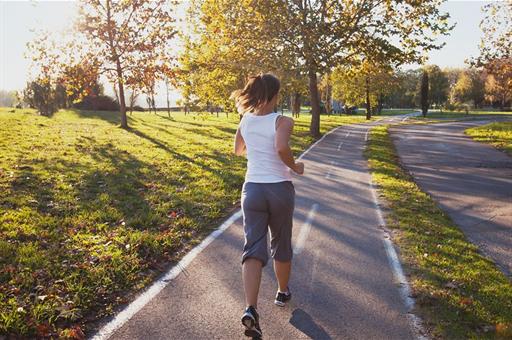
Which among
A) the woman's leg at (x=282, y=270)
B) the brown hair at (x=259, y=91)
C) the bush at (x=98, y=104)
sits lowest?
the woman's leg at (x=282, y=270)

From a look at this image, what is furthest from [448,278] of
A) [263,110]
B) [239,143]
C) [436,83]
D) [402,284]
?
[436,83]

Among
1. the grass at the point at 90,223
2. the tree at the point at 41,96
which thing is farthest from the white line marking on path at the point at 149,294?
the tree at the point at 41,96

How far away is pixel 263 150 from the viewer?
3.69 m

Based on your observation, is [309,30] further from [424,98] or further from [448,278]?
[424,98]

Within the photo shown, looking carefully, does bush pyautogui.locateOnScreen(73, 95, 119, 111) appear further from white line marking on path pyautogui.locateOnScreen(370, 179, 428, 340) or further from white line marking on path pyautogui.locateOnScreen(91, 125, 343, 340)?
white line marking on path pyautogui.locateOnScreen(370, 179, 428, 340)

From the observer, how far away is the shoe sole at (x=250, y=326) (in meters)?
3.51

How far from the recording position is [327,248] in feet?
19.7

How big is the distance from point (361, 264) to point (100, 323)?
3266 mm

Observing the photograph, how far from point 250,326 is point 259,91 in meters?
2.06

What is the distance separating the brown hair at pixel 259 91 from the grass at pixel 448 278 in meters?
2.65

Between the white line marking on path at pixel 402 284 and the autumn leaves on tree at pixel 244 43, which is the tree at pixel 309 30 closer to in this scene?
the autumn leaves on tree at pixel 244 43

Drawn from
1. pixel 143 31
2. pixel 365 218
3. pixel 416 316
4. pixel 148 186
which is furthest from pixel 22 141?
pixel 416 316

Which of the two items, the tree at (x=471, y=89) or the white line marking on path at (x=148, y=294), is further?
the tree at (x=471, y=89)

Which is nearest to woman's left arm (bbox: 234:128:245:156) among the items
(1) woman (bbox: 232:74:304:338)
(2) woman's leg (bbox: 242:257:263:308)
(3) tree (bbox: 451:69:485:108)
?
(1) woman (bbox: 232:74:304:338)
